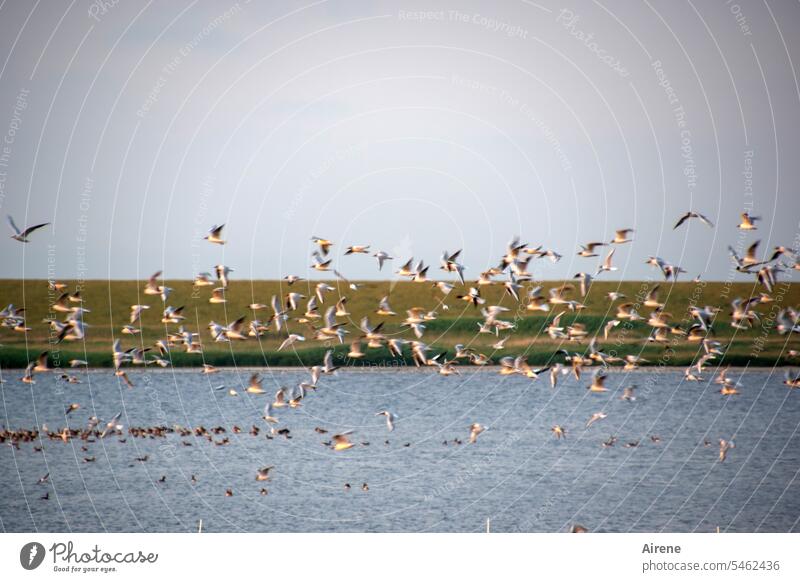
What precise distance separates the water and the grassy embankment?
9724 millimetres

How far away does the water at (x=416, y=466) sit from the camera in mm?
38500

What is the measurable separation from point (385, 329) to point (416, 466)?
44268 mm

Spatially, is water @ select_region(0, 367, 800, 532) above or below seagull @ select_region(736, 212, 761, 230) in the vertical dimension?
below

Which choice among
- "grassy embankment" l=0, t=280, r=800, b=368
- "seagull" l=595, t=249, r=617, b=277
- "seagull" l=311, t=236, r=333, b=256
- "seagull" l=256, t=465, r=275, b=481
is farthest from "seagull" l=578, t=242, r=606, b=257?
"grassy embankment" l=0, t=280, r=800, b=368

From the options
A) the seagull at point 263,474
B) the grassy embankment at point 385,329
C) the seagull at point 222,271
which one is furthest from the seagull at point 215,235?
the grassy embankment at point 385,329

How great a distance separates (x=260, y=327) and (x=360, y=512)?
999 centimetres

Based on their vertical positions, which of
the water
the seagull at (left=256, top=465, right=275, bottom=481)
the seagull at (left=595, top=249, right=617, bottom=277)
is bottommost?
the water

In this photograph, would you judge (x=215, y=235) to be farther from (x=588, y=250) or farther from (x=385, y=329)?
(x=385, y=329)

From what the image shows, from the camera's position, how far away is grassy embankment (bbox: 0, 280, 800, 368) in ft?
291

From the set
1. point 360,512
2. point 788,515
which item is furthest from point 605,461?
point 360,512

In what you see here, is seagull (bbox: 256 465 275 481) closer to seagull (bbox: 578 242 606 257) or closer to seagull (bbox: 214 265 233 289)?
seagull (bbox: 214 265 233 289)

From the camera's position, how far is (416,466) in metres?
48.4

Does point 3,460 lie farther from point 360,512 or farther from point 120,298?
point 120,298
